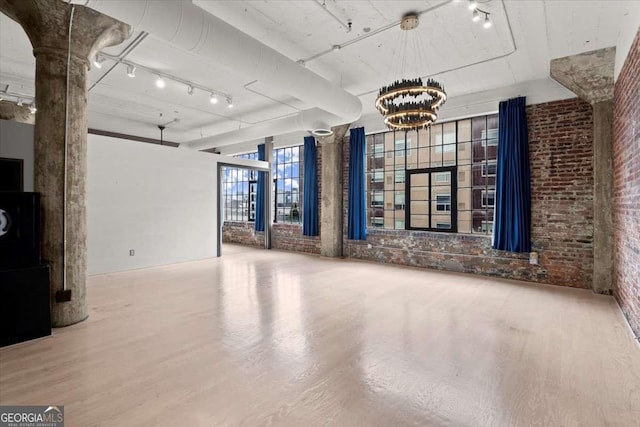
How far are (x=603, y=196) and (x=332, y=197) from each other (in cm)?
503

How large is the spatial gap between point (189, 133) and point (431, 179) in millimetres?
7489

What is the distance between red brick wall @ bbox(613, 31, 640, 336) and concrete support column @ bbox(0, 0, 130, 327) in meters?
5.75

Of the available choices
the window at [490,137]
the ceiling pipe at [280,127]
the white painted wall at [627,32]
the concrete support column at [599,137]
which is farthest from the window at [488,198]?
the ceiling pipe at [280,127]

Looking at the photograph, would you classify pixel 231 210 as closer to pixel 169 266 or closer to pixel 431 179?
pixel 169 266

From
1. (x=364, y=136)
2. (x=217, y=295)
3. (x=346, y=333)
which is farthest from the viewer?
(x=364, y=136)

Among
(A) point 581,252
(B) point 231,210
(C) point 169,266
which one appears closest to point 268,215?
(B) point 231,210

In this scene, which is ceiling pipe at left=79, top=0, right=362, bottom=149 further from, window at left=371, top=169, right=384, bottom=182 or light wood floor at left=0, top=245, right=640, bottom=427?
window at left=371, top=169, right=384, bottom=182

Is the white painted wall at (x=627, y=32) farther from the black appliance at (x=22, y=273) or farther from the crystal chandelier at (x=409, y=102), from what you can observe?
the black appliance at (x=22, y=273)

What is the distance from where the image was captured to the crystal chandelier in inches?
139

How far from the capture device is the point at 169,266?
6629 mm

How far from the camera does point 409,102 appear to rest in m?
3.89

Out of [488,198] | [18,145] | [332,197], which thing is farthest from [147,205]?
[488,198]

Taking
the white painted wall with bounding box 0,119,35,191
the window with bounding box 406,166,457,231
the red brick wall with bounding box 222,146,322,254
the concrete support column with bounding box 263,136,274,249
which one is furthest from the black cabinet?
the concrete support column with bounding box 263,136,274,249

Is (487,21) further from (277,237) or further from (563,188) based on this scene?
(277,237)
